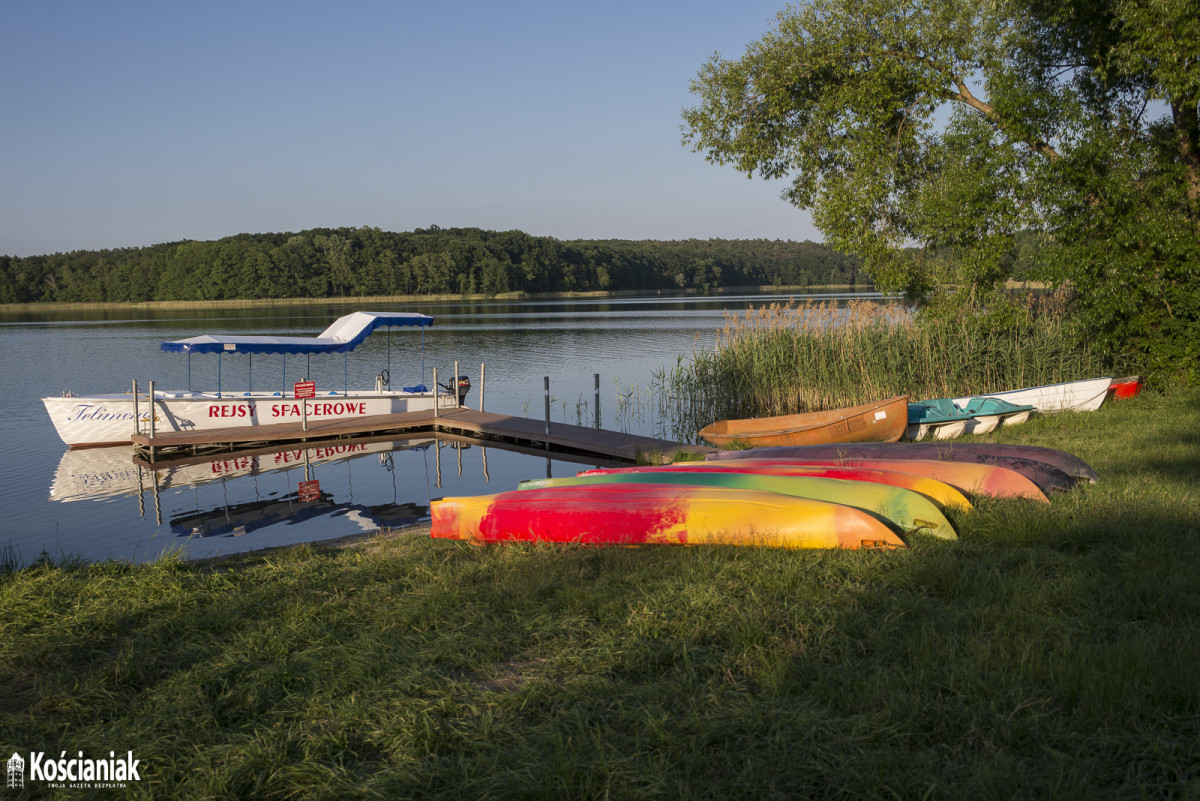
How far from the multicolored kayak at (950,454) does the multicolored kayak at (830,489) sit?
1.73 m

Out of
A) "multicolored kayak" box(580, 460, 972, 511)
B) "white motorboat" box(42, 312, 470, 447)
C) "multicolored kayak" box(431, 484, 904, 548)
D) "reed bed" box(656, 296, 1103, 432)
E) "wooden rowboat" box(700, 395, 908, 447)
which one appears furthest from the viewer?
"white motorboat" box(42, 312, 470, 447)

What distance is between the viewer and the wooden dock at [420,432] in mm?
14391

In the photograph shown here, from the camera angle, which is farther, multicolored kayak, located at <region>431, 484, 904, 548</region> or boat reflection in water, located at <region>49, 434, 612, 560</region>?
boat reflection in water, located at <region>49, 434, 612, 560</region>

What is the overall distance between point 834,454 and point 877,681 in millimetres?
5278

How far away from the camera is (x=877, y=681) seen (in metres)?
3.24

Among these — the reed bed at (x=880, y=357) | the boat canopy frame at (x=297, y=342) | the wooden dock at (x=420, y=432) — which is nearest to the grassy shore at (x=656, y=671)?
the wooden dock at (x=420, y=432)

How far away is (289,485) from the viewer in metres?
13.0

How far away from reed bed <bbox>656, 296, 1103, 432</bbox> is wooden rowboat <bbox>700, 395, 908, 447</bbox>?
2.49 m

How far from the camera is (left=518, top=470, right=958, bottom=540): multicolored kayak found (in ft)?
18.3

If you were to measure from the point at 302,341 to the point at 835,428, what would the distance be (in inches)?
431

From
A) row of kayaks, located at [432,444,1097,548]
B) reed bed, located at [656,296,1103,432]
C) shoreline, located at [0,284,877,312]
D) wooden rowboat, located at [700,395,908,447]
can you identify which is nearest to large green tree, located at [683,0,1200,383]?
reed bed, located at [656,296,1103,432]

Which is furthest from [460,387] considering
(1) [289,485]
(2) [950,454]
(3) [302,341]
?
(2) [950,454]

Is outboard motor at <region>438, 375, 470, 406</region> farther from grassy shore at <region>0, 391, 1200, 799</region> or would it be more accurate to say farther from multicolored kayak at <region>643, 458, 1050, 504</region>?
grassy shore at <region>0, 391, 1200, 799</region>

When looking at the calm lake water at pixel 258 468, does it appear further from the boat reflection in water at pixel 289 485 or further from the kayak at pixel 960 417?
the kayak at pixel 960 417
